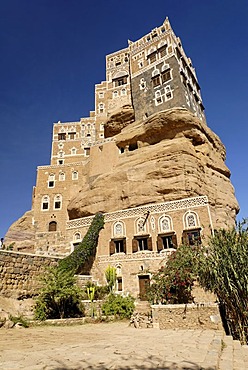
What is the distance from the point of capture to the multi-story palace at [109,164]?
2030 centimetres

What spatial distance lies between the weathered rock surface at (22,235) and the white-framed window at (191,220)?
723 inches

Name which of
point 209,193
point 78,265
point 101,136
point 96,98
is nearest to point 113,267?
point 78,265

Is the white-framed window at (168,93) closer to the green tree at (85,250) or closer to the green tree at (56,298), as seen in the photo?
the green tree at (85,250)

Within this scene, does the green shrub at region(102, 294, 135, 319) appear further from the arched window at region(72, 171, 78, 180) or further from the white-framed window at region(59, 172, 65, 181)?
the white-framed window at region(59, 172, 65, 181)

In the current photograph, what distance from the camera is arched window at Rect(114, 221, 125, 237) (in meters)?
22.6

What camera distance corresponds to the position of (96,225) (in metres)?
23.0

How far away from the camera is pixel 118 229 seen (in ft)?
74.8

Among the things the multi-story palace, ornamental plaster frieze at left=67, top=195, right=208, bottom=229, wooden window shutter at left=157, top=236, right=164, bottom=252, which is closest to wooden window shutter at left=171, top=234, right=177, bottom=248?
the multi-story palace

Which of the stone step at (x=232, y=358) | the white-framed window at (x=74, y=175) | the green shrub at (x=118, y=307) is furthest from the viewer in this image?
the white-framed window at (x=74, y=175)

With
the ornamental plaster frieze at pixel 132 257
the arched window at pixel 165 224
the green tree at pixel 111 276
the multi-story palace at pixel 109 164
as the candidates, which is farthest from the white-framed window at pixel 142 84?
the green tree at pixel 111 276

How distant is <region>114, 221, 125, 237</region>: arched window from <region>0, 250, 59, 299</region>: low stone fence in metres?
7.70

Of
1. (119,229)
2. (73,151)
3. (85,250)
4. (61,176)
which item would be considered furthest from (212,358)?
(73,151)

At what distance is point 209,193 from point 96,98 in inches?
1287

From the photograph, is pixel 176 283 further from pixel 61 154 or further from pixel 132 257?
pixel 61 154
